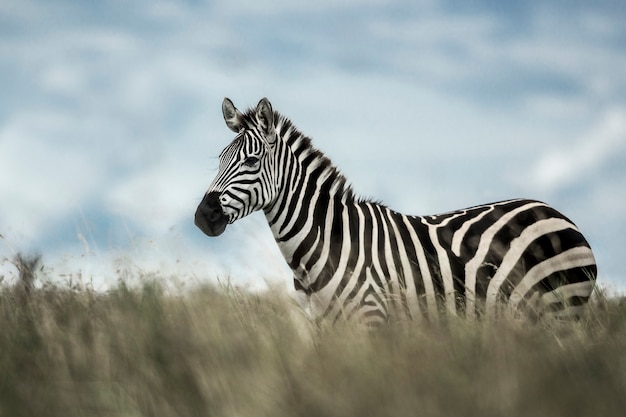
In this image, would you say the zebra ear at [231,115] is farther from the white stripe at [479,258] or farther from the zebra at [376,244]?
the white stripe at [479,258]

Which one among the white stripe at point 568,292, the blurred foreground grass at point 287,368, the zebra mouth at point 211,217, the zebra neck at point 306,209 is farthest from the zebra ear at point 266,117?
the white stripe at point 568,292

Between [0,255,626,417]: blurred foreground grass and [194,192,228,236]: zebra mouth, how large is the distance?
0.84 m

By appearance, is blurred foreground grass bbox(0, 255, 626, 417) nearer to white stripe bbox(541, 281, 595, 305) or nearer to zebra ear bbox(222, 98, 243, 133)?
white stripe bbox(541, 281, 595, 305)

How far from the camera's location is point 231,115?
6617 millimetres

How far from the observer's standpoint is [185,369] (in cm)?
377

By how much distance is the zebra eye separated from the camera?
5.92 metres

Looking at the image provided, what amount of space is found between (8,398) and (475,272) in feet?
14.1

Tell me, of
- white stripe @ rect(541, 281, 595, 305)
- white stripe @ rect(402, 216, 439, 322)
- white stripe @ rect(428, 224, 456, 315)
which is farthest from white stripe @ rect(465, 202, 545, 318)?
white stripe @ rect(541, 281, 595, 305)

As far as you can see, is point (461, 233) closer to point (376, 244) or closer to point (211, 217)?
point (376, 244)

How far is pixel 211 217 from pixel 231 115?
4.54 feet

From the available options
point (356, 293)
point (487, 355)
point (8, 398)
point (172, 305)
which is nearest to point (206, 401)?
point (8, 398)

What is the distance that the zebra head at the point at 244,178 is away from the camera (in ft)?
18.9

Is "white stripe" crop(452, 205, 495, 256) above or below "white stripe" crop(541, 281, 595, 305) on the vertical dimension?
above

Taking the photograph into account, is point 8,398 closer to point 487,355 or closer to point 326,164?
point 487,355
